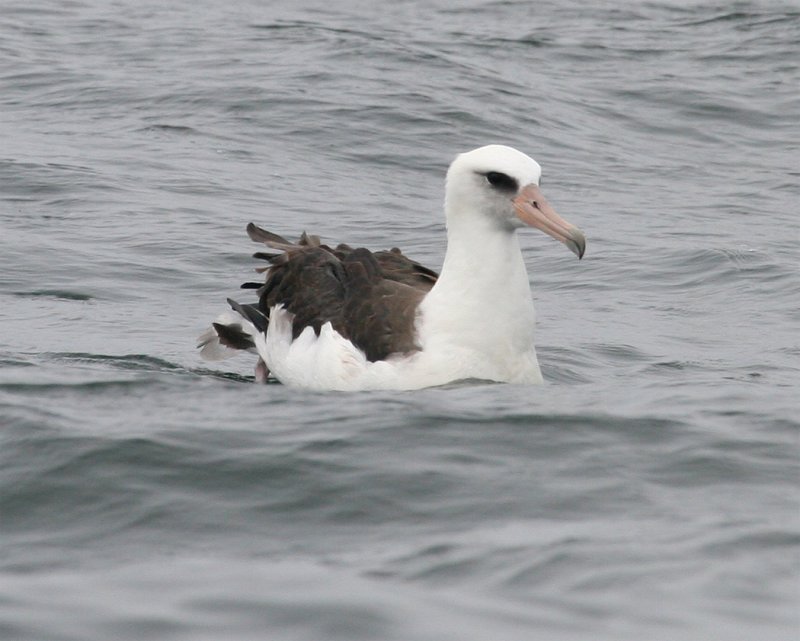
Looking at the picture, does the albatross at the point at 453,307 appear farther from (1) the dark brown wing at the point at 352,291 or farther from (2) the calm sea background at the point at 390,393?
(2) the calm sea background at the point at 390,393

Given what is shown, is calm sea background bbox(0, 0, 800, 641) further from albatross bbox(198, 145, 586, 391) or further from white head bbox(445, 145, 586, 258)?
white head bbox(445, 145, 586, 258)

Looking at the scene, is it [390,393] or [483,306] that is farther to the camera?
[483,306]

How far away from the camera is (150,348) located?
10367 millimetres

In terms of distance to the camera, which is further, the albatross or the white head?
the white head

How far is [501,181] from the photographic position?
8969 millimetres

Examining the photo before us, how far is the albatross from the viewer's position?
28.6 ft

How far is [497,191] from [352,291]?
3.02ft

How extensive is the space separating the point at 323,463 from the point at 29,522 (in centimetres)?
122

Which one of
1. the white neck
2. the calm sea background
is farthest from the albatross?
the calm sea background

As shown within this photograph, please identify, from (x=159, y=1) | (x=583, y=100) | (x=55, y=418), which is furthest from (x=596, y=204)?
(x=159, y=1)

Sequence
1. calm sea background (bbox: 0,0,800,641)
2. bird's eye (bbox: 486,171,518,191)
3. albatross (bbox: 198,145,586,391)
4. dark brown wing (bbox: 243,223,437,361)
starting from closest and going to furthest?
calm sea background (bbox: 0,0,800,641), albatross (bbox: 198,145,586,391), dark brown wing (bbox: 243,223,437,361), bird's eye (bbox: 486,171,518,191)

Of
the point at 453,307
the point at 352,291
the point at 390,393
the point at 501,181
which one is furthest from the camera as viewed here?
the point at 352,291

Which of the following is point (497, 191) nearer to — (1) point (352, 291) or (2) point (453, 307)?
(2) point (453, 307)

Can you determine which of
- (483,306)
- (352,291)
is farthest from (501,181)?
(352,291)
